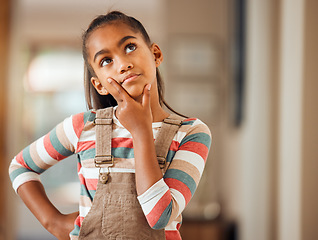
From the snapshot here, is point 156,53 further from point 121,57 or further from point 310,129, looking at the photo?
point 310,129

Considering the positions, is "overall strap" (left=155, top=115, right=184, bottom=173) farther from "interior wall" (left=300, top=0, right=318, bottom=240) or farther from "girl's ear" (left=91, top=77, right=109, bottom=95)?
"interior wall" (left=300, top=0, right=318, bottom=240)

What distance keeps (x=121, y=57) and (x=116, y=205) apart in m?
0.18

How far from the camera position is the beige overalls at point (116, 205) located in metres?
0.48

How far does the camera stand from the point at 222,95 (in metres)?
3.28

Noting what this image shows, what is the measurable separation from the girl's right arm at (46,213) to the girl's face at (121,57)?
175 mm

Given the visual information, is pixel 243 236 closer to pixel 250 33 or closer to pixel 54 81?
pixel 250 33

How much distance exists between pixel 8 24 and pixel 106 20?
61.8 inches

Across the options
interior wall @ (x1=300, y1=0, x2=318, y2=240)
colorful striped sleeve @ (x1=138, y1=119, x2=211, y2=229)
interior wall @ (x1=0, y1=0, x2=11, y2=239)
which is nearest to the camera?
colorful striped sleeve @ (x1=138, y1=119, x2=211, y2=229)

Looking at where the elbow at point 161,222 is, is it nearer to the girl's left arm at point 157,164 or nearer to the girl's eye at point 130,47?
the girl's left arm at point 157,164

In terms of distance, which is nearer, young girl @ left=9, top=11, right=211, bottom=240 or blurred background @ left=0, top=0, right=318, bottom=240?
young girl @ left=9, top=11, right=211, bottom=240

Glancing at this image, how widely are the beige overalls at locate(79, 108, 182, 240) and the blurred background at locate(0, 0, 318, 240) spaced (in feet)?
0.55

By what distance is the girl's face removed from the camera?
0.48 metres

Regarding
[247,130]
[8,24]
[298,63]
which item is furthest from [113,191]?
[247,130]

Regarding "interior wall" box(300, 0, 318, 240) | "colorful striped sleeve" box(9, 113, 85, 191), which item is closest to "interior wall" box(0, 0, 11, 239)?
"interior wall" box(300, 0, 318, 240)
